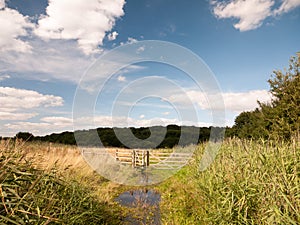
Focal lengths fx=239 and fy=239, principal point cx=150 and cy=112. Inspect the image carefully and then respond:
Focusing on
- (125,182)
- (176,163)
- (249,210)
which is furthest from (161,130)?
(249,210)


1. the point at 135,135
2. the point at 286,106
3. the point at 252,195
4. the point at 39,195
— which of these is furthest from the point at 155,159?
the point at 39,195

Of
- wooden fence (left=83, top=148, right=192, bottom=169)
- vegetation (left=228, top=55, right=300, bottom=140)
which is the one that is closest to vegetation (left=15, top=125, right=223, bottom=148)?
wooden fence (left=83, top=148, right=192, bottom=169)

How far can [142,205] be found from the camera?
7.45m

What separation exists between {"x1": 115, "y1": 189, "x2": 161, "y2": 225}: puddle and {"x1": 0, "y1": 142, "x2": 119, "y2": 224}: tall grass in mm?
598

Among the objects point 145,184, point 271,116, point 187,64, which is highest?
point 187,64

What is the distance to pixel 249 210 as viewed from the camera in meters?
4.00

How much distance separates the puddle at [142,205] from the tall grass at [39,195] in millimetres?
Result: 598

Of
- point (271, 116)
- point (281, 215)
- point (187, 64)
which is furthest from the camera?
point (187, 64)

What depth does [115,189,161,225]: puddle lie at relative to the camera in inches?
244

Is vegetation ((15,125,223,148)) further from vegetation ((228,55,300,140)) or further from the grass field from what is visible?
the grass field

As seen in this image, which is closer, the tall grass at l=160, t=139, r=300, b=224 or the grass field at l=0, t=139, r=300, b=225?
the grass field at l=0, t=139, r=300, b=225

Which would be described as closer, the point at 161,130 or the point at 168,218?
the point at 168,218

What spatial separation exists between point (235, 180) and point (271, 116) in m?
9.72

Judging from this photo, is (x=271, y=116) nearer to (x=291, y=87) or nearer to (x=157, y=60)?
(x=291, y=87)
